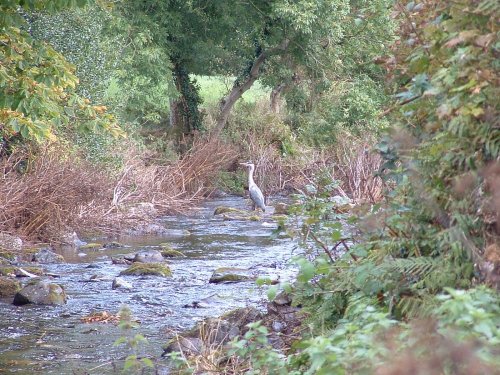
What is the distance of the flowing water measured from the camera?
898 centimetres

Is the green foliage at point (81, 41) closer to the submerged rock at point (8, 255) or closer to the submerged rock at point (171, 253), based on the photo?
the submerged rock at point (171, 253)

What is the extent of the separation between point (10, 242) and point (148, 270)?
9.32 feet

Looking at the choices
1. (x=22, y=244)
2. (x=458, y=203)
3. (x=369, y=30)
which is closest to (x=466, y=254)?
(x=458, y=203)

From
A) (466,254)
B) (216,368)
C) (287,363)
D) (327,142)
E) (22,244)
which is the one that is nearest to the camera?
(466,254)

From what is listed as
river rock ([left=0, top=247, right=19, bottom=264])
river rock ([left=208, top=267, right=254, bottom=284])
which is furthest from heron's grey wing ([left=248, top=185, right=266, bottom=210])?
river rock ([left=208, top=267, right=254, bottom=284])

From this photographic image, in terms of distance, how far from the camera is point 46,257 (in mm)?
14992

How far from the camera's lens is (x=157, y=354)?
352 inches

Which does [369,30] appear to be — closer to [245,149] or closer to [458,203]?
[245,149]

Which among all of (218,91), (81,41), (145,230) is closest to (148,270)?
(145,230)

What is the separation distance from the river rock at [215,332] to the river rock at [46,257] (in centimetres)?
642

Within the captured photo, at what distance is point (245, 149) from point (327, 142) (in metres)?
2.67

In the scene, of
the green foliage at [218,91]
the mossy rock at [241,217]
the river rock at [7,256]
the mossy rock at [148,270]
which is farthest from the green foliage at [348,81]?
the river rock at [7,256]

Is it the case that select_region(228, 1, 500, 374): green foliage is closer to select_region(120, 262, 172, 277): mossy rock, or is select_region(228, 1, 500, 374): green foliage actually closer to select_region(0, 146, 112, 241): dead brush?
select_region(120, 262, 172, 277): mossy rock

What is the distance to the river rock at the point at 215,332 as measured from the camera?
789cm
